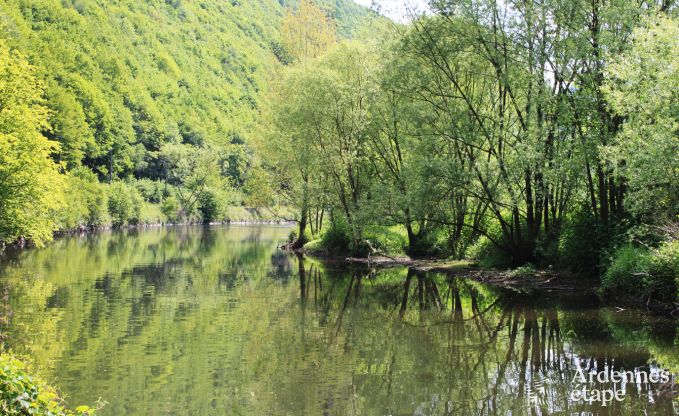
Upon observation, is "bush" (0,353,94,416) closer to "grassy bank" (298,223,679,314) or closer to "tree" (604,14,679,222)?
"grassy bank" (298,223,679,314)

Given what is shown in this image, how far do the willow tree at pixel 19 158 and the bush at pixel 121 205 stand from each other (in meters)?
58.2

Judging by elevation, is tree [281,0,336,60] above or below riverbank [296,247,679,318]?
above

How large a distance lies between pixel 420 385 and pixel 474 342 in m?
4.31

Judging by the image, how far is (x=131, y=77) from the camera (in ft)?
457

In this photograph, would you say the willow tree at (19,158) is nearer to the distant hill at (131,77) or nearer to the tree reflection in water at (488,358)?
the tree reflection in water at (488,358)

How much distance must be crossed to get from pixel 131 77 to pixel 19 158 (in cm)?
11576

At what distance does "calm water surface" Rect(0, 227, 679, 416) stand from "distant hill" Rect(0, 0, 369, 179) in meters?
47.9

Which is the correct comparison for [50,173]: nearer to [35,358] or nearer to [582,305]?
[35,358]

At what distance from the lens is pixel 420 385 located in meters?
11.9

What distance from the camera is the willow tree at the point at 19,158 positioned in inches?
1208

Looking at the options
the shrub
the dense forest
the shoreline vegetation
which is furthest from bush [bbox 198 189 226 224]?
the shoreline vegetation

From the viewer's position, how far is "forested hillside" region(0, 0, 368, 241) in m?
87.2

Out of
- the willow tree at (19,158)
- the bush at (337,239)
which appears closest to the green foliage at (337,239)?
the bush at (337,239)

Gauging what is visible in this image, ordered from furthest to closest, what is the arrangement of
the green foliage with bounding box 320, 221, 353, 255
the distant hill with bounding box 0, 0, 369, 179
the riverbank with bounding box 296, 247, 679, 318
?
the distant hill with bounding box 0, 0, 369, 179
the green foliage with bounding box 320, 221, 353, 255
the riverbank with bounding box 296, 247, 679, 318
